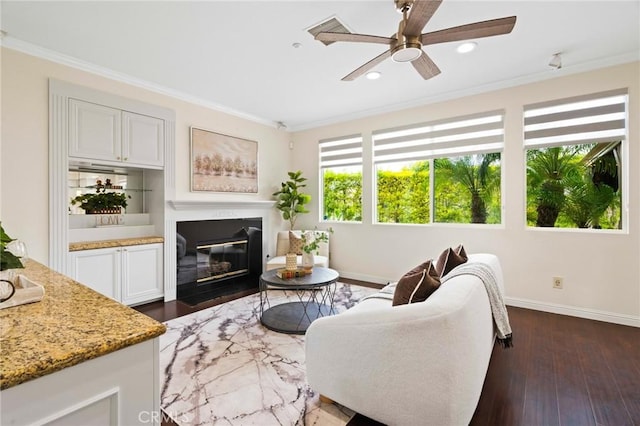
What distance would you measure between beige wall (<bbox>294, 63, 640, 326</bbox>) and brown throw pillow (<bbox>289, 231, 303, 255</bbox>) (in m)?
0.97

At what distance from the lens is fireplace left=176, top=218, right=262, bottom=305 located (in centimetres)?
401

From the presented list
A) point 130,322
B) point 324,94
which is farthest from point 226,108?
point 130,322

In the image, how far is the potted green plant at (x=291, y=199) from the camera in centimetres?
516

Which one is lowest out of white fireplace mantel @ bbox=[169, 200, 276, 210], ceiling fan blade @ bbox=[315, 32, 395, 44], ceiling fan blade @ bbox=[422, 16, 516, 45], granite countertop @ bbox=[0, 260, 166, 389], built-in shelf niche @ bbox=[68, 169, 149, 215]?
granite countertop @ bbox=[0, 260, 166, 389]

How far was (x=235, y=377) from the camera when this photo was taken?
2.10 metres

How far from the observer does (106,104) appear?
130 inches

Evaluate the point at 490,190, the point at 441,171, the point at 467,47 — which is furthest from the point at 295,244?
the point at 467,47

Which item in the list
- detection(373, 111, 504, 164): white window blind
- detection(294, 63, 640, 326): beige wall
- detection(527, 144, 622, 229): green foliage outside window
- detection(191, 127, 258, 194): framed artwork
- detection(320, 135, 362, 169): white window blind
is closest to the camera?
detection(294, 63, 640, 326): beige wall

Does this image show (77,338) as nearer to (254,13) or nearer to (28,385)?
(28,385)

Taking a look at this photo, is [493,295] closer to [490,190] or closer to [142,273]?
[490,190]

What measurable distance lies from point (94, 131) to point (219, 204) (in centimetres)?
168

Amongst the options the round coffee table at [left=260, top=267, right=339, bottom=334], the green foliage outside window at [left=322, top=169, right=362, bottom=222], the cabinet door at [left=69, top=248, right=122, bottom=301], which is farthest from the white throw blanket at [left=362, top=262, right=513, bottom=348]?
the cabinet door at [left=69, top=248, right=122, bottom=301]

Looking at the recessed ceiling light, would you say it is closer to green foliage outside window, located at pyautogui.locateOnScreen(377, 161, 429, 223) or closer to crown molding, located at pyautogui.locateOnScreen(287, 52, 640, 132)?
crown molding, located at pyautogui.locateOnScreen(287, 52, 640, 132)

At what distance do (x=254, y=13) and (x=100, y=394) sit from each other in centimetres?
256
